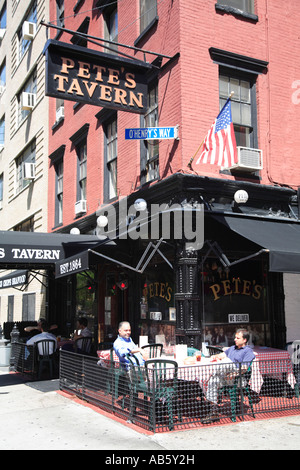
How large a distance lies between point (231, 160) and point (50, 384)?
20.4ft

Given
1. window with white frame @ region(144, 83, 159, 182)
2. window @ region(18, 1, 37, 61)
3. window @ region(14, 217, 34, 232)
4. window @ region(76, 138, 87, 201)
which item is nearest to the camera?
window with white frame @ region(144, 83, 159, 182)

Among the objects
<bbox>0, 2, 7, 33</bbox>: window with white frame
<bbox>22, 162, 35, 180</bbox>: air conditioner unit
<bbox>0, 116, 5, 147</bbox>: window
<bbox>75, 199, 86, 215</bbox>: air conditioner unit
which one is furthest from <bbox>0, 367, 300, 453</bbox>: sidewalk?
<bbox>0, 2, 7, 33</bbox>: window with white frame

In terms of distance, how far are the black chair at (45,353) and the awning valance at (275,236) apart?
5.27 metres

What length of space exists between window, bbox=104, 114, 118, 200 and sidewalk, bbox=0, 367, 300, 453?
22.3 feet

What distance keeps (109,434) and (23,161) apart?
18101 mm

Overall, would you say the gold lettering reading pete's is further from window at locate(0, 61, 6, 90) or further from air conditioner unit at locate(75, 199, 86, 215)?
window at locate(0, 61, 6, 90)

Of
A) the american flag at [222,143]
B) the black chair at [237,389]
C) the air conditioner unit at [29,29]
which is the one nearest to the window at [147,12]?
the american flag at [222,143]

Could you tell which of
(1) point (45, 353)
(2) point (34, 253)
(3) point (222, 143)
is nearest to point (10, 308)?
(1) point (45, 353)

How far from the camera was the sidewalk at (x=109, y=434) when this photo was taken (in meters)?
5.99

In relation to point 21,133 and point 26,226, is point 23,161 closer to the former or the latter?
point 21,133

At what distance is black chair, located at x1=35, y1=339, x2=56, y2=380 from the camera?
11.8m

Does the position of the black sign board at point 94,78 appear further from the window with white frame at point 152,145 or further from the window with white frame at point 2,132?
the window with white frame at point 2,132

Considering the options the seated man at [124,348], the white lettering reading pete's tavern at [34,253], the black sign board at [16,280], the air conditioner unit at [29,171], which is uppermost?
the air conditioner unit at [29,171]

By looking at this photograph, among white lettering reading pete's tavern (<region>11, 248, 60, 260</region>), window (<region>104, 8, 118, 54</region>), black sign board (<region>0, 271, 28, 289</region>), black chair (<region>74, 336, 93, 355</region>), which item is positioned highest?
window (<region>104, 8, 118, 54</region>)
